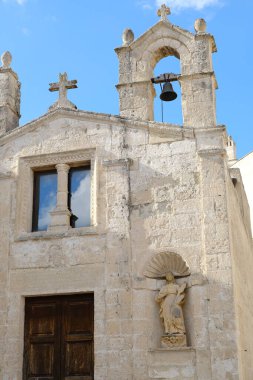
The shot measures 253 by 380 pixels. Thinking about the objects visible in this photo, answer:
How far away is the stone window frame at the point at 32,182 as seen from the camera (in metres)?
10.2

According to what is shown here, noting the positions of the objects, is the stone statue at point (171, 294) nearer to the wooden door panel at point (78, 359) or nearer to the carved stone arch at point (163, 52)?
the wooden door panel at point (78, 359)

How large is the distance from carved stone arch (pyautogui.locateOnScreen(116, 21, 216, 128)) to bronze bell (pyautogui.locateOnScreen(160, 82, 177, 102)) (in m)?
0.22

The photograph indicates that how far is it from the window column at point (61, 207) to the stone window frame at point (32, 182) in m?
0.09

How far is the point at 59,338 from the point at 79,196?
2544 mm

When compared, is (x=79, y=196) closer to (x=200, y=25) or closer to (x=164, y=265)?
(x=164, y=265)

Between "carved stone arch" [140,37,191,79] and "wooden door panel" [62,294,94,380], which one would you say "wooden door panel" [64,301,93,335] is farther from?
"carved stone arch" [140,37,191,79]

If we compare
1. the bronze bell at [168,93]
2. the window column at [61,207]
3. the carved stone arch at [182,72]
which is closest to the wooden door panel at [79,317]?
the window column at [61,207]

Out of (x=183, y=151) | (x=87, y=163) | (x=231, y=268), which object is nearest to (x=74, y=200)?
(x=87, y=163)

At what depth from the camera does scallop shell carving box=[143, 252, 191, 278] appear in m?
9.42

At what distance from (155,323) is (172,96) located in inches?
174

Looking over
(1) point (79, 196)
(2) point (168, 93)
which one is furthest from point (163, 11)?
(1) point (79, 196)

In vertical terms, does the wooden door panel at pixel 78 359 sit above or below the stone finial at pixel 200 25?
below

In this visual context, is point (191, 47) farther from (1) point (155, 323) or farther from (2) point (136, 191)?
(1) point (155, 323)

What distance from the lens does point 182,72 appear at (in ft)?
35.7
